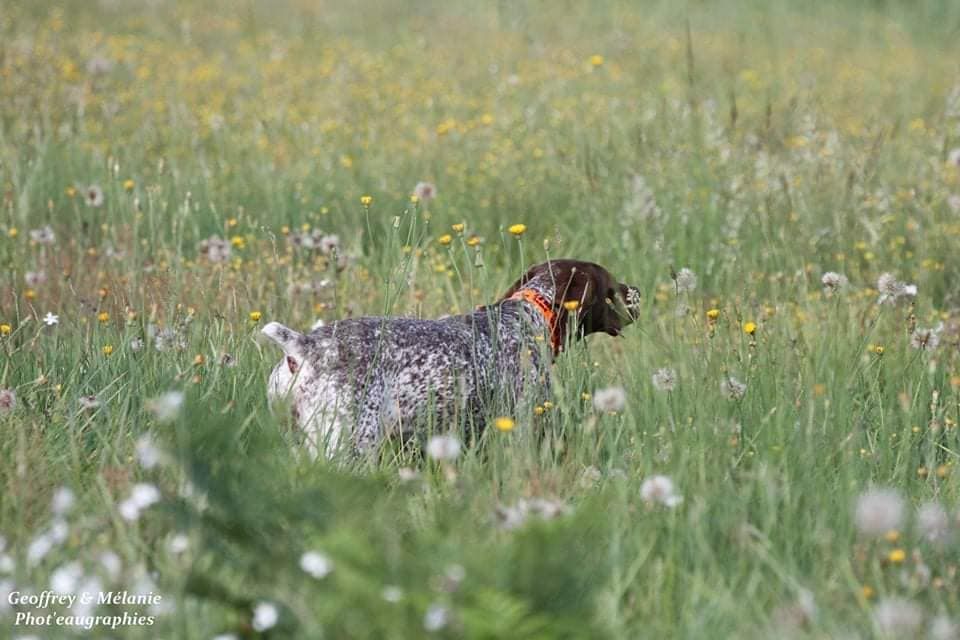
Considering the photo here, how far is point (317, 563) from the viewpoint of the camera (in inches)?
95.8

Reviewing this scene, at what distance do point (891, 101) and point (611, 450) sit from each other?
26.7 feet

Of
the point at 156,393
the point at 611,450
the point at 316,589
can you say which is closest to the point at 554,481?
the point at 611,450

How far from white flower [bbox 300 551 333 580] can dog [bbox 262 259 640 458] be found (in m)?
1.08

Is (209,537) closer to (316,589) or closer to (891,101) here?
(316,589)

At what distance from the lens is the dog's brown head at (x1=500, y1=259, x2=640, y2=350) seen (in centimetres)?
467

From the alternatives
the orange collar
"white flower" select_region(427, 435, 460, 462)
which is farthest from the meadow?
the orange collar

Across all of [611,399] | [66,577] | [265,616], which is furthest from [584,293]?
[66,577]

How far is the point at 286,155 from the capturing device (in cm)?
776

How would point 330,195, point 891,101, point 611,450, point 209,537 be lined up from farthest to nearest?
point 891,101, point 330,195, point 611,450, point 209,537

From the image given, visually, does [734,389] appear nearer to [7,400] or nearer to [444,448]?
[444,448]

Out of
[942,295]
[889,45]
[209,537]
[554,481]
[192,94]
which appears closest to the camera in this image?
[209,537]

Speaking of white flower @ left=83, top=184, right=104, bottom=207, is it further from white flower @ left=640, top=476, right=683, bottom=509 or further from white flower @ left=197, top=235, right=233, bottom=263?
white flower @ left=640, top=476, right=683, bottom=509

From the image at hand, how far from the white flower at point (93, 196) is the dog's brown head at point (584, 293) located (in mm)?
2425

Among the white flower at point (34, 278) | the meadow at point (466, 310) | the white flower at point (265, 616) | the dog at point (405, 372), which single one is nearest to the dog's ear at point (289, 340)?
the dog at point (405, 372)
